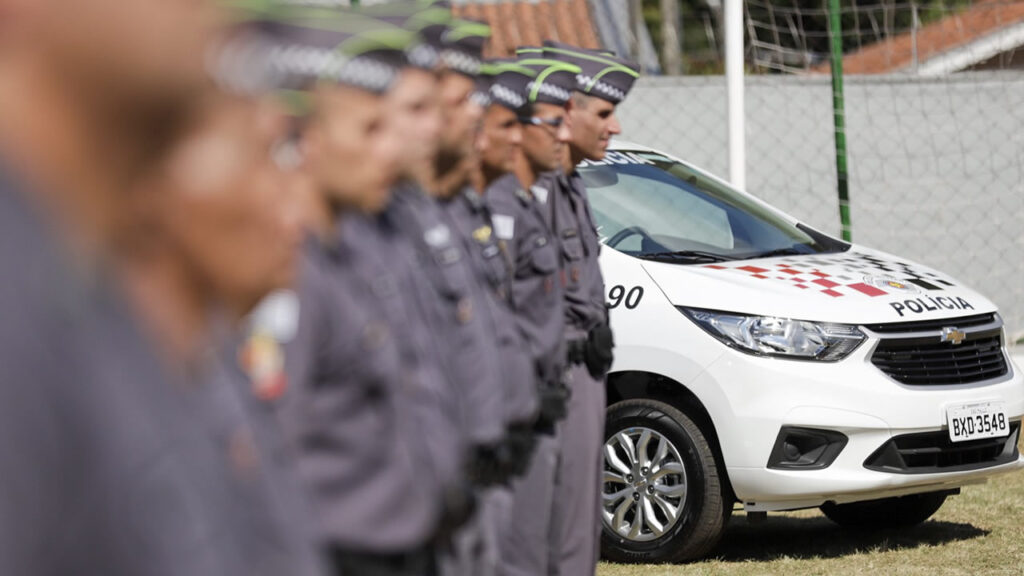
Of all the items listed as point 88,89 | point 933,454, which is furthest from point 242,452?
point 933,454

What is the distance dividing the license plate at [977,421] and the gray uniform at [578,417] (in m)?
2.23

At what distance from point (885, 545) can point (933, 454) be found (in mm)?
838

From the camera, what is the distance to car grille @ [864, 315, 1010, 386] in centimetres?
639

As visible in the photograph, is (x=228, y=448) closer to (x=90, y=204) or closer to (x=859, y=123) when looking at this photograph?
(x=90, y=204)

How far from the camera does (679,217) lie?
7203 millimetres

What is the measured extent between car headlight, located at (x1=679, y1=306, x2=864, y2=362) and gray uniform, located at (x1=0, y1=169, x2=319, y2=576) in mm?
5246

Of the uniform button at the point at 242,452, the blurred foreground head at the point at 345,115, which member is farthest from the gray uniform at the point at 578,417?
the uniform button at the point at 242,452

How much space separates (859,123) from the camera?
10.9 metres

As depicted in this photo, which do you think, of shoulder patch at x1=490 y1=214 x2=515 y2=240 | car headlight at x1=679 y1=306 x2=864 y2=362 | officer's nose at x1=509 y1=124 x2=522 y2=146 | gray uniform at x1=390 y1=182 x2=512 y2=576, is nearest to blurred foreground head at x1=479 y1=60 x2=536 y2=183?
officer's nose at x1=509 y1=124 x2=522 y2=146

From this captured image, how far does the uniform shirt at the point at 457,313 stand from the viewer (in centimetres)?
318

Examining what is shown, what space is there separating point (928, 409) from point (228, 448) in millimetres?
5441

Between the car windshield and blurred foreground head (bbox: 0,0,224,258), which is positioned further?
the car windshield

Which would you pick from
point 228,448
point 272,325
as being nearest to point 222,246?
point 228,448

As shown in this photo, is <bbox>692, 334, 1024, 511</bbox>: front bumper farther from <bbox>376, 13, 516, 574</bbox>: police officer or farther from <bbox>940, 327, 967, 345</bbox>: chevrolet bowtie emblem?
<bbox>376, 13, 516, 574</bbox>: police officer
